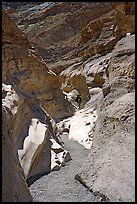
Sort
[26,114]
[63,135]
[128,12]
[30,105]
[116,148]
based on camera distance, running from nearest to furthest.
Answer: [116,148] → [26,114] → [30,105] → [63,135] → [128,12]

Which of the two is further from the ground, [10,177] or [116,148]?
[116,148]

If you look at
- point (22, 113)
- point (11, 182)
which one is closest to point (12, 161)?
point (11, 182)

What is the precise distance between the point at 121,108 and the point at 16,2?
5655 cm

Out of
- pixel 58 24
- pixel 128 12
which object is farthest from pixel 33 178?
pixel 58 24

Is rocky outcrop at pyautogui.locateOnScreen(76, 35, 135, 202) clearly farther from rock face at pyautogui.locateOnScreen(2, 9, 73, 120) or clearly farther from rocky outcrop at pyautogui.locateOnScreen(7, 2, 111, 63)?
rocky outcrop at pyautogui.locateOnScreen(7, 2, 111, 63)

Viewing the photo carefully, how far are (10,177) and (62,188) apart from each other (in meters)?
2.18

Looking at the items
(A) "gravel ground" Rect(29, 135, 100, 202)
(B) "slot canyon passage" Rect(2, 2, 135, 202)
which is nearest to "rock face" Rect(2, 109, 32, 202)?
(B) "slot canyon passage" Rect(2, 2, 135, 202)

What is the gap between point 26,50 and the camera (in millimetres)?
13656

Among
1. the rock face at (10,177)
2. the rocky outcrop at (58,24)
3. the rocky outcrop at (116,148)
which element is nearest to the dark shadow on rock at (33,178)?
the rocky outcrop at (116,148)

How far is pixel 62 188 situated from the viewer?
6.98 m

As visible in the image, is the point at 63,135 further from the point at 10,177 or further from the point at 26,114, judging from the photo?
the point at 10,177

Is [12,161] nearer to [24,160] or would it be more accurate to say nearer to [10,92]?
[24,160]

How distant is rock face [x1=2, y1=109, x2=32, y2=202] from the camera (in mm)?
4863

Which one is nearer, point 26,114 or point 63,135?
point 26,114
